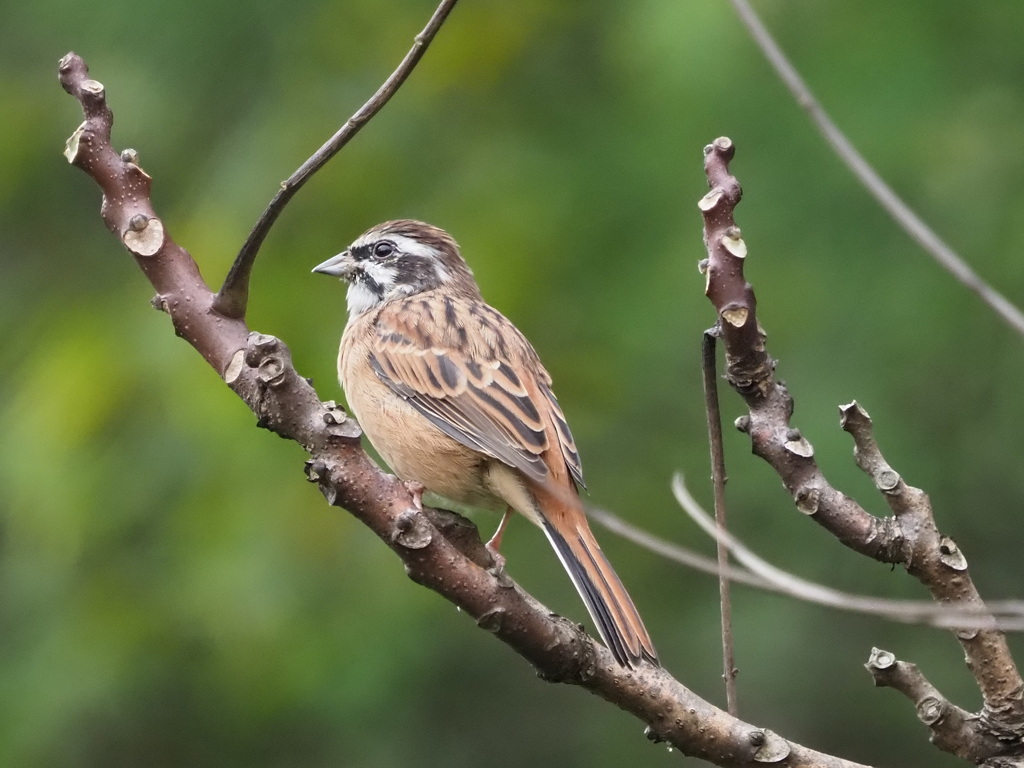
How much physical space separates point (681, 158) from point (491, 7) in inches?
63.4

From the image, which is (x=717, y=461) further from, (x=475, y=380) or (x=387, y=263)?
(x=387, y=263)

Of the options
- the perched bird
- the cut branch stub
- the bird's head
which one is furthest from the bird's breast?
the cut branch stub

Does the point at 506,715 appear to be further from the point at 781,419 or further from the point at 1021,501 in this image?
the point at 781,419

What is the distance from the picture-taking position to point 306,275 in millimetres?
6941

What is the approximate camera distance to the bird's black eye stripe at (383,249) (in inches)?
237

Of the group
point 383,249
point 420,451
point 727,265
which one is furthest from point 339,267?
point 727,265

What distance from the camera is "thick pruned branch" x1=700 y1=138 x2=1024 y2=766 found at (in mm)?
3381

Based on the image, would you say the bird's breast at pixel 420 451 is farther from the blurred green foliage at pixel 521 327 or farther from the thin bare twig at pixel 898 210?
the thin bare twig at pixel 898 210

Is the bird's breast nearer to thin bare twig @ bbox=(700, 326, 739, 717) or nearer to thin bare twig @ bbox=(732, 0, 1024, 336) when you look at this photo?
thin bare twig @ bbox=(700, 326, 739, 717)

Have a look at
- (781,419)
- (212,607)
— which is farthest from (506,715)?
(781,419)

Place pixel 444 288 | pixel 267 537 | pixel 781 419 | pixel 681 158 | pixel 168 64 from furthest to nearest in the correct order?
pixel 168 64, pixel 681 158, pixel 267 537, pixel 444 288, pixel 781 419

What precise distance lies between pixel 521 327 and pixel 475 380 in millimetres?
1910

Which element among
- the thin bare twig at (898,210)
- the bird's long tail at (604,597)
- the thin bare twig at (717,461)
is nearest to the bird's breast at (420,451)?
the bird's long tail at (604,597)

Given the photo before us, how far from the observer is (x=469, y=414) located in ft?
16.2
